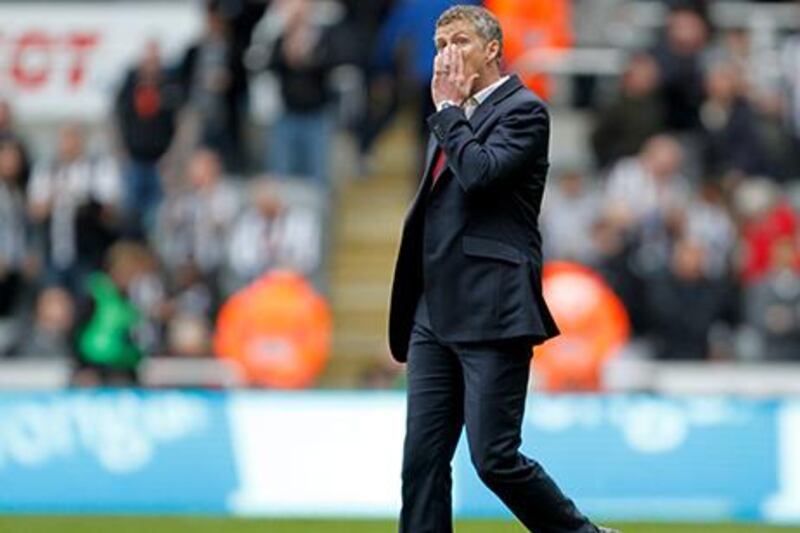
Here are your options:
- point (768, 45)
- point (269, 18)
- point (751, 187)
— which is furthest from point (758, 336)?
point (269, 18)

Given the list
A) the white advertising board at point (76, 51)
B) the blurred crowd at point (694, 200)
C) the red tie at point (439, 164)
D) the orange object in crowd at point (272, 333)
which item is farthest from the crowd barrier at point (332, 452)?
the white advertising board at point (76, 51)

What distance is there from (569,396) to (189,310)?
4504 mm

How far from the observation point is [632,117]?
20.6 meters

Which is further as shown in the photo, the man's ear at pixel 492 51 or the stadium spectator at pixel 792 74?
the stadium spectator at pixel 792 74

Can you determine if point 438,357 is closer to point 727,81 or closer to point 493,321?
point 493,321

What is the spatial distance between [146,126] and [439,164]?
1122cm

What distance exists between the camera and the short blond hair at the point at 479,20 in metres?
9.32

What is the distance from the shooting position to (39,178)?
20578 mm

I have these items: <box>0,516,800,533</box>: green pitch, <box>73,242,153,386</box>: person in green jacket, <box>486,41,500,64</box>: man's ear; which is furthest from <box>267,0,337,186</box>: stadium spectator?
<box>486,41,500,64</box>: man's ear

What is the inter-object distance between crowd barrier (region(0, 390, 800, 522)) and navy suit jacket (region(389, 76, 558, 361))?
19.7ft

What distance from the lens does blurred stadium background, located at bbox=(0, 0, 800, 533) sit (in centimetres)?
1568

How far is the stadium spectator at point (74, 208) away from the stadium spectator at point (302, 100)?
1448mm

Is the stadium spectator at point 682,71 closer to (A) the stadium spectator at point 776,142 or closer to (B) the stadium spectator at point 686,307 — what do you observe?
→ (A) the stadium spectator at point 776,142

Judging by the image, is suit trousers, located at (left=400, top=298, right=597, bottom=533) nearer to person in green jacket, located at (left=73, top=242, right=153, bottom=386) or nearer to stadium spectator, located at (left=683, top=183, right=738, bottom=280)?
person in green jacket, located at (left=73, top=242, right=153, bottom=386)
